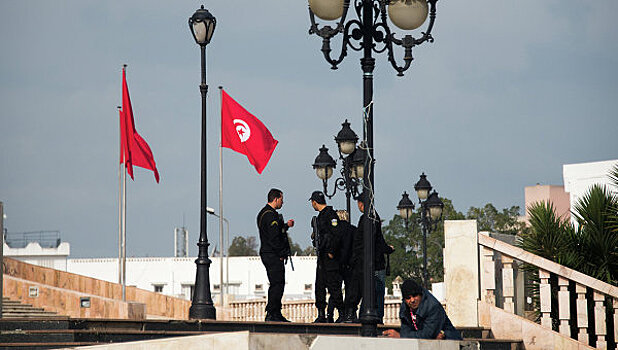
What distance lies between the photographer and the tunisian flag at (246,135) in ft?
74.8

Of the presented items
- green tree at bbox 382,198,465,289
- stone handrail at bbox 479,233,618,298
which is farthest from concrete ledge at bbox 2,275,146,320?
green tree at bbox 382,198,465,289

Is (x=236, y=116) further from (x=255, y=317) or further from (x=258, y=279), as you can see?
(x=258, y=279)

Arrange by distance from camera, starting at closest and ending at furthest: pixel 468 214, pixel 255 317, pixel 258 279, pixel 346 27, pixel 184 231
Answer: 1. pixel 346 27
2. pixel 255 317
3. pixel 468 214
4. pixel 258 279
5. pixel 184 231

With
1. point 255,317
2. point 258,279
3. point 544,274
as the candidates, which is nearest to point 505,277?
point 544,274

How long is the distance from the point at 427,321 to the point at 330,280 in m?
5.21

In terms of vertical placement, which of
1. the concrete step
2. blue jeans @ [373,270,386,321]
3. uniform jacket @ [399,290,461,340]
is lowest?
the concrete step

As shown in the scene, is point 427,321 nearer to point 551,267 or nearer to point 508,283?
point 551,267

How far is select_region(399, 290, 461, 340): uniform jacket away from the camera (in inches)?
363

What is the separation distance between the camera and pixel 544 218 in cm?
1520

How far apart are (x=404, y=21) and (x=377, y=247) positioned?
3.59m

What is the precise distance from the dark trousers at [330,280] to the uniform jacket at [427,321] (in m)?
4.88

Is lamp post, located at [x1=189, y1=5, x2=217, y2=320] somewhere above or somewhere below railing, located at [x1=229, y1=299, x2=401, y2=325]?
above

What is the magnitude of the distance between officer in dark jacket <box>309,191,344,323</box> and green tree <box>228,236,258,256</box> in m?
121

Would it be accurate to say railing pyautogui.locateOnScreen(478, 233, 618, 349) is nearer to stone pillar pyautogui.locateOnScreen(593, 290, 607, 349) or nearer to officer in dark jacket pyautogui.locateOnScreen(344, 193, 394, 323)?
stone pillar pyautogui.locateOnScreen(593, 290, 607, 349)
